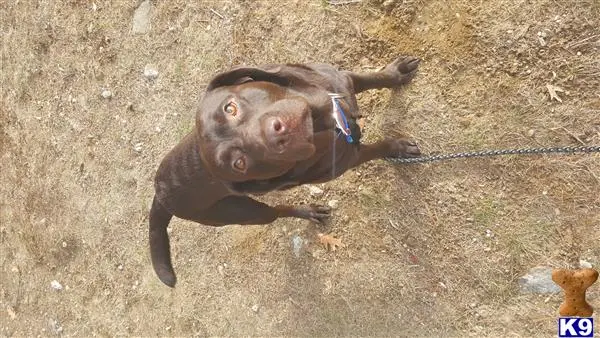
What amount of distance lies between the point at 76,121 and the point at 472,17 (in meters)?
3.80

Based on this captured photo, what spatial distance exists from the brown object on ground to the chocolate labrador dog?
1248 millimetres

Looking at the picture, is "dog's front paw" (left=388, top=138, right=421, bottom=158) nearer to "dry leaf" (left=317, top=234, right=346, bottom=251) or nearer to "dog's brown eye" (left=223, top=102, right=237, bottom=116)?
"dry leaf" (left=317, top=234, right=346, bottom=251)

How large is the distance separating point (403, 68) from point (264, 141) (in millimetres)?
1537

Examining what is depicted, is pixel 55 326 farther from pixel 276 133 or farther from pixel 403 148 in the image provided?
pixel 276 133

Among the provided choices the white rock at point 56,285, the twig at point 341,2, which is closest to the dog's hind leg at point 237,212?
the twig at point 341,2

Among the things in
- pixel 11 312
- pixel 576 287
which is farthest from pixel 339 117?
pixel 11 312

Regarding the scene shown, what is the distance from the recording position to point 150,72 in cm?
500

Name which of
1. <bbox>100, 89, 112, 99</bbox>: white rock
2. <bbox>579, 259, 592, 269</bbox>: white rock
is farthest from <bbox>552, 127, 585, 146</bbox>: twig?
<bbox>100, 89, 112, 99</bbox>: white rock

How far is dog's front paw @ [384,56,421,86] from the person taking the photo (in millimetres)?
3709

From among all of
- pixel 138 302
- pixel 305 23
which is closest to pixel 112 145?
pixel 138 302

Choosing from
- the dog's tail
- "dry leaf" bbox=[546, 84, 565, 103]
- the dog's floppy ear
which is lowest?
the dog's tail

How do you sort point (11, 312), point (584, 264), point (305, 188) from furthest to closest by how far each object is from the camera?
point (11, 312)
point (305, 188)
point (584, 264)

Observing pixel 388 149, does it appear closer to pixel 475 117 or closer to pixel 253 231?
pixel 475 117

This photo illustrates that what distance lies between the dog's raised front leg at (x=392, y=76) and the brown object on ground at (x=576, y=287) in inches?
60.4
